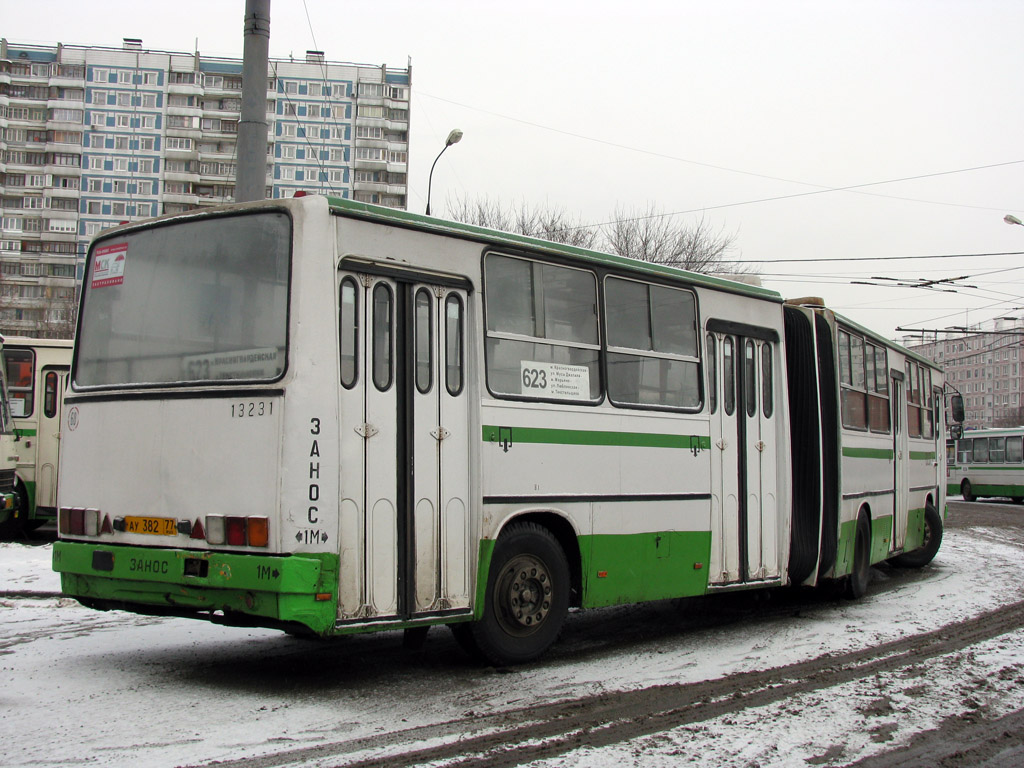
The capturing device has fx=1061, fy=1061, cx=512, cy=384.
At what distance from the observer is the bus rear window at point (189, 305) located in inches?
257

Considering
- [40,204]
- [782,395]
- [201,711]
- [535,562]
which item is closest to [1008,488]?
[782,395]

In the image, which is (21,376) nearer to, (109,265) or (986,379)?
(109,265)

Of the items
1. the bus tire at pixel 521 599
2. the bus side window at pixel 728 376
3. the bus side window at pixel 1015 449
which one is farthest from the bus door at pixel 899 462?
the bus side window at pixel 1015 449

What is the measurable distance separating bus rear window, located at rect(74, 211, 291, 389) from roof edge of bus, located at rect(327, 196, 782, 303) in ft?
1.54

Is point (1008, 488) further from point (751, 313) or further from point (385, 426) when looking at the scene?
point (385, 426)

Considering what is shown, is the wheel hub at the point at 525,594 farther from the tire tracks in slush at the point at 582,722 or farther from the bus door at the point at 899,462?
the bus door at the point at 899,462

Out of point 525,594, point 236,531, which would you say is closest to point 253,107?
point 236,531

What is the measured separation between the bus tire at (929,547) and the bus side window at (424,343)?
10.9 metres

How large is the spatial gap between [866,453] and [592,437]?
5.44 metres

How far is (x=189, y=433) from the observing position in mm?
6594

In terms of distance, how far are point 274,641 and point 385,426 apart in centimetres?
271

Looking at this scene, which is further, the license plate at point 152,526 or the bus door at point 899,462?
the bus door at point 899,462

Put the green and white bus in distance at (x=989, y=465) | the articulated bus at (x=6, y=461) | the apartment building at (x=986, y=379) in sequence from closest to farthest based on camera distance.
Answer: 1. the articulated bus at (x=6, y=461)
2. the green and white bus in distance at (x=989, y=465)
3. the apartment building at (x=986, y=379)

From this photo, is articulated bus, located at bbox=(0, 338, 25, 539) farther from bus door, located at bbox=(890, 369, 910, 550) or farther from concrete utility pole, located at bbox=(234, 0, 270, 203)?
bus door, located at bbox=(890, 369, 910, 550)
